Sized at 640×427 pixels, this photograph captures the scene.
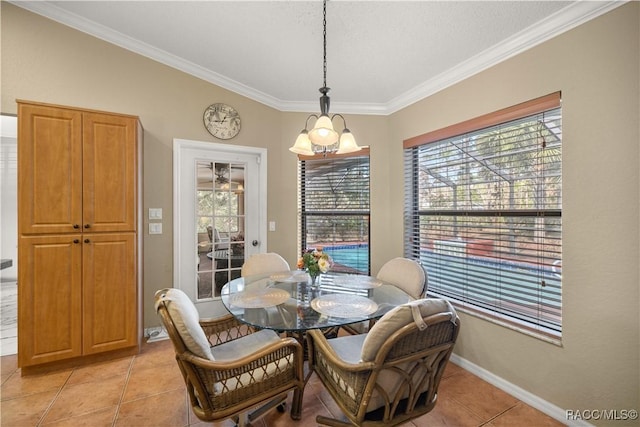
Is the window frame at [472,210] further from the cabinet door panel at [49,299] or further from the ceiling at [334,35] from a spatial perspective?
the cabinet door panel at [49,299]

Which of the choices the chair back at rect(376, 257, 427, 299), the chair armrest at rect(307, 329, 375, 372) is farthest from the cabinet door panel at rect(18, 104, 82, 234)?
the chair back at rect(376, 257, 427, 299)

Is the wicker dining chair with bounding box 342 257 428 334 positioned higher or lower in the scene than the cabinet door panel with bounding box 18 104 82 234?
lower

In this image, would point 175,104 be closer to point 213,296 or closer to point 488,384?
point 213,296

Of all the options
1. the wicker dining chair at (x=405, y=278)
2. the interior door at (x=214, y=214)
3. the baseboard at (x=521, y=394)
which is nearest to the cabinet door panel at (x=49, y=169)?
the interior door at (x=214, y=214)

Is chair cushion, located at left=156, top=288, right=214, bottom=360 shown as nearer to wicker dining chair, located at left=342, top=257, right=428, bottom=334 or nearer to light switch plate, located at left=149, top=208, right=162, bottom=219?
wicker dining chair, located at left=342, top=257, right=428, bottom=334

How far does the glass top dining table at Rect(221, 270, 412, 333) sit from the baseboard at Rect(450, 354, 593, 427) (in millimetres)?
967

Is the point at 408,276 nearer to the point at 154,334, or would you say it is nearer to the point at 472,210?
the point at 472,210

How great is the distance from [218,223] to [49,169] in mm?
1388

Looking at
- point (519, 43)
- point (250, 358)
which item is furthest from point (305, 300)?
point (519, 43)

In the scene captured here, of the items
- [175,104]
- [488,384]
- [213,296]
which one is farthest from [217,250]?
[488,384]

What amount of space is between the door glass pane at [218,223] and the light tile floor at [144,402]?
97cm

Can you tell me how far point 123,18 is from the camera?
2.16 m

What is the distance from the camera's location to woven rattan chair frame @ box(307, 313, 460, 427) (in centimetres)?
112

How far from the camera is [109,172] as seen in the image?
221cm
